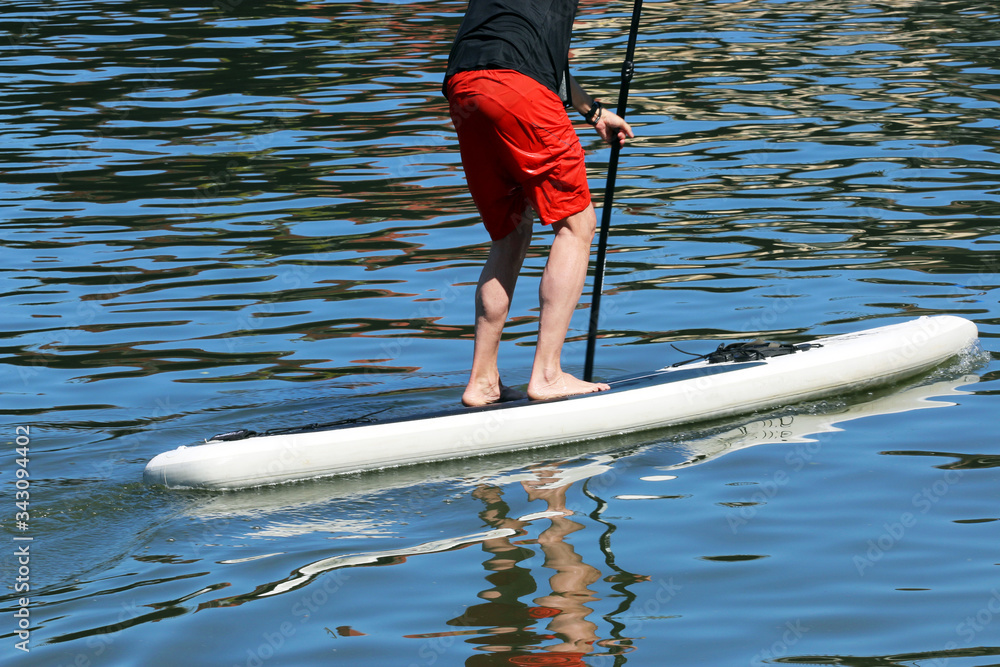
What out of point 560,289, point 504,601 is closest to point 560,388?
point 560,289

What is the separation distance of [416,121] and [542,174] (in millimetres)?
7608

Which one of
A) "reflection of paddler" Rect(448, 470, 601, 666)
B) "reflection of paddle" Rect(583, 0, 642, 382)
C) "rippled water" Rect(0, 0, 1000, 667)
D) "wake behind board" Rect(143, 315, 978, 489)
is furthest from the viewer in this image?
"reflection of paddle" Rect(583, 0, 642, 382)

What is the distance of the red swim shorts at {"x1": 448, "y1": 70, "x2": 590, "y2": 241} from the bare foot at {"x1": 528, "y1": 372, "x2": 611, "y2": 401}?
706mm

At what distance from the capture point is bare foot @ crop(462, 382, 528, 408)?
535 centimetres

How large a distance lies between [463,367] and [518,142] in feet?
5.08

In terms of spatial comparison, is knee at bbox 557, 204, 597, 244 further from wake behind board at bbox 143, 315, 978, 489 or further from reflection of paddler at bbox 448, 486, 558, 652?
reflection of paddler at bbox 448, 486, 558, 652

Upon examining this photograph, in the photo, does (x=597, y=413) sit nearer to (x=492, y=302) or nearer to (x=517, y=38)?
(x=492, y=302)

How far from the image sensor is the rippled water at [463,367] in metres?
3.68

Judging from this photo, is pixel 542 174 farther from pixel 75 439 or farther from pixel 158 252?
pixel 158 252

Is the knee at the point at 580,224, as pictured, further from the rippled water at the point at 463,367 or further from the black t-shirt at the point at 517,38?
the rippled water at the point at 463,367

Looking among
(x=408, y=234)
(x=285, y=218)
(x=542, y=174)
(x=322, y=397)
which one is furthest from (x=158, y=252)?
(x=542, y=174)

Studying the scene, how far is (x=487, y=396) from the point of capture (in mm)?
5387

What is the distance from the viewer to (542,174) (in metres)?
5.14

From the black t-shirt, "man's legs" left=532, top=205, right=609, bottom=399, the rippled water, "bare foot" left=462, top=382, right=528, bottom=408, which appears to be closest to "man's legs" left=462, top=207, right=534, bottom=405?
"bare foot" left=462, top=382, right=528, bottom=408
